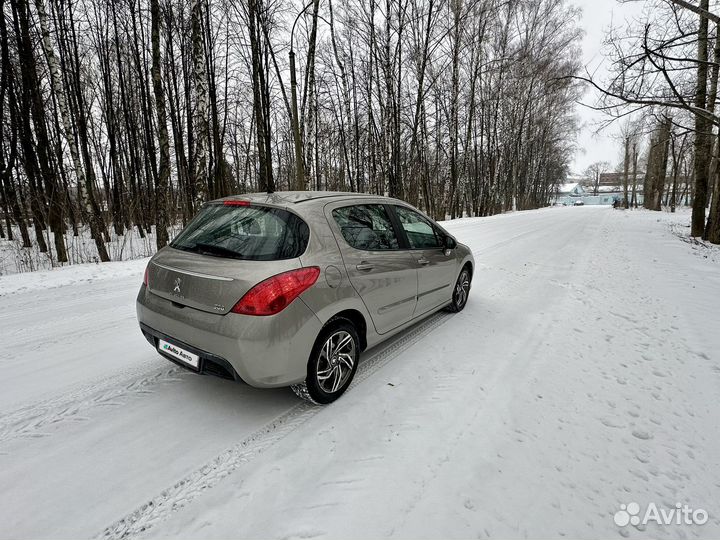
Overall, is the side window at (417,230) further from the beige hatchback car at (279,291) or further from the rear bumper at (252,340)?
the rear bumper at (252,340)

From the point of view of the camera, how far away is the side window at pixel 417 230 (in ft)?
12.3

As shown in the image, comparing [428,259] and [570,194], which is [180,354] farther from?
[570,194]

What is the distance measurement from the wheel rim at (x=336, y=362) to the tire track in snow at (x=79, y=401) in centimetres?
138

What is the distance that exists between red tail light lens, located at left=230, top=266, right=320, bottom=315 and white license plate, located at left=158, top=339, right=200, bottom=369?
523 mm

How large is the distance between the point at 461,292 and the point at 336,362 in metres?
2.68

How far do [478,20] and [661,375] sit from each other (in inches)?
918

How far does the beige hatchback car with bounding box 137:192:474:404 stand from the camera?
221 centimetres

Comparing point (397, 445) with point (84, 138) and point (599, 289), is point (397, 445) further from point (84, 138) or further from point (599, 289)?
point (84, 138)

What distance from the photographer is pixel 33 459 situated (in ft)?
6.75

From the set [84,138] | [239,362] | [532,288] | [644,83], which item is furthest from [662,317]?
[84,138]

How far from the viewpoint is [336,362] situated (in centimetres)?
270

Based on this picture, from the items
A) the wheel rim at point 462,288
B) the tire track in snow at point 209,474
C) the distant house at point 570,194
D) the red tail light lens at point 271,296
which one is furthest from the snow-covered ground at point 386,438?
the distant house at point 570,194

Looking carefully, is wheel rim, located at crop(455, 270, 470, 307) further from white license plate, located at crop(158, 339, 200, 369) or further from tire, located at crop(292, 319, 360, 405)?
white license plate, located at crop(158, 339, 200, 369)

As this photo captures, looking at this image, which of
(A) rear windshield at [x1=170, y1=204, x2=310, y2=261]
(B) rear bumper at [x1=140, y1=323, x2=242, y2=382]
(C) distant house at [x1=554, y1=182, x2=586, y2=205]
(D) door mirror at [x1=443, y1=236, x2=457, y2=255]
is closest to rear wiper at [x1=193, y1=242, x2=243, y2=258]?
(A) rear windshield at [x1=170, y1=204, x2=310, y2=261]
